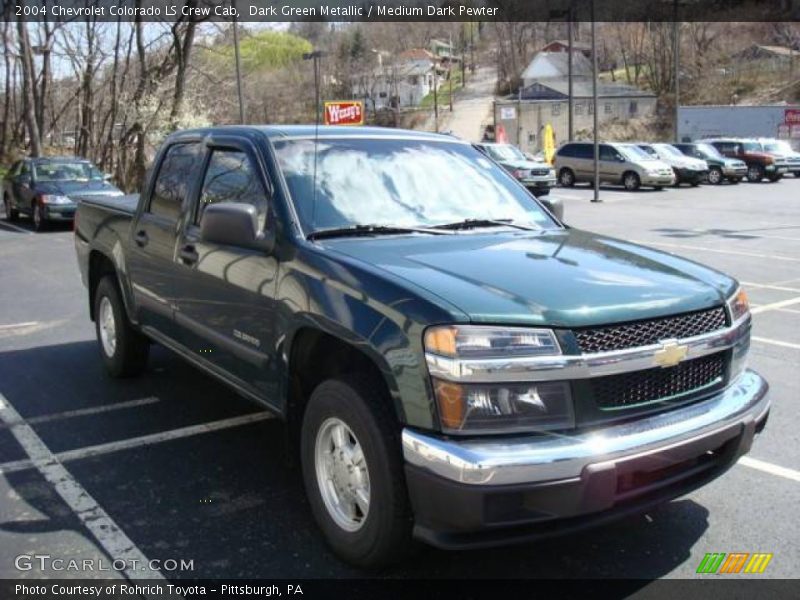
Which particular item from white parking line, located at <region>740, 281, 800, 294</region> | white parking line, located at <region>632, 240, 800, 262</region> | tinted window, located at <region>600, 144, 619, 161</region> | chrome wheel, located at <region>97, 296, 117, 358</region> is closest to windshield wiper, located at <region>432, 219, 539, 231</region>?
chrome wheel, located at <region>97, 296, 117, 358</region>

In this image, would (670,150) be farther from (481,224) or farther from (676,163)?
(481,224)

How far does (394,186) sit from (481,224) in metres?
0.50

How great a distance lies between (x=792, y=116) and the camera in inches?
1944

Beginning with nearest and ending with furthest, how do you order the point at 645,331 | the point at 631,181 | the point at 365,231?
the point at 645,331 → the point at 365,231 → the point at 631,181

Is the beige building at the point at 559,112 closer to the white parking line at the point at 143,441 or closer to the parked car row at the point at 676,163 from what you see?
the parked car row at the point at 676,163

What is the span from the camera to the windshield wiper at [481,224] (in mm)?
4094

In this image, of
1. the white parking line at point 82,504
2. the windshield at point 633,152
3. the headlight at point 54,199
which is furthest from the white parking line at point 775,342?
the windshield at point 633,152

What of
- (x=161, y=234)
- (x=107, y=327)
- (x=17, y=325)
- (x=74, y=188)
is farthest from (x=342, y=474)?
(x=74, y=188)

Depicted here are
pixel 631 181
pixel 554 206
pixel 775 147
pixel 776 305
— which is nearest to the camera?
pixel 554 206

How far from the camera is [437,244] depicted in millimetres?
3723

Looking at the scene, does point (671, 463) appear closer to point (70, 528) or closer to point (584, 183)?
point (70, 528)

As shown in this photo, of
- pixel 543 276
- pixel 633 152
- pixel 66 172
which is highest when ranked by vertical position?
pixel 633 152

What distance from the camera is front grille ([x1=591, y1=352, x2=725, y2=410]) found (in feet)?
9.71

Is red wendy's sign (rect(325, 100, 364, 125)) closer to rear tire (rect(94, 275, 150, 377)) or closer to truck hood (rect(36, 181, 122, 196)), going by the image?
rear tire (rect(94, 275, 150, 377))
